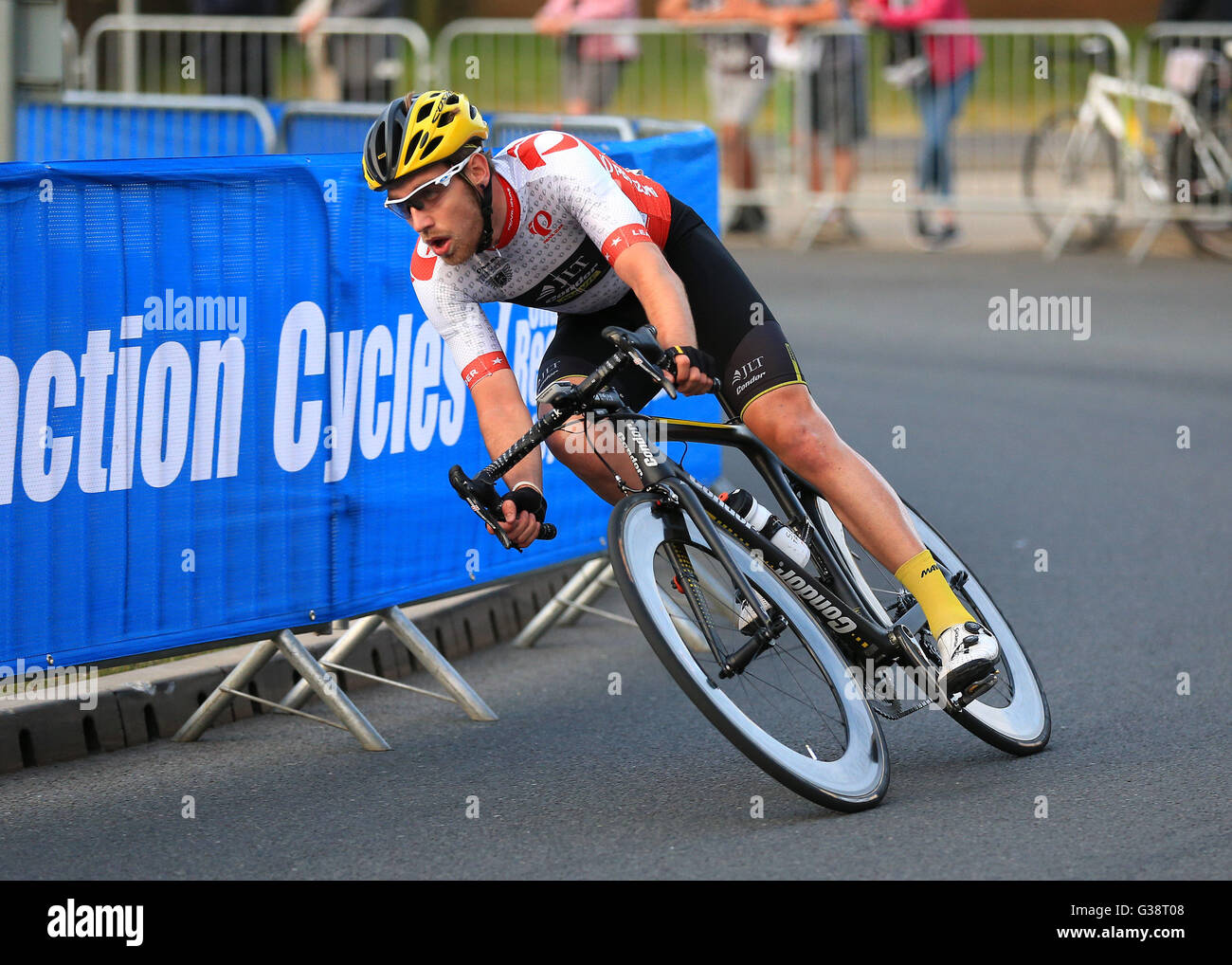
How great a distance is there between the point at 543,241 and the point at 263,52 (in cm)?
1233

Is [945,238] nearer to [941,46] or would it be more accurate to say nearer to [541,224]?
[941,46]

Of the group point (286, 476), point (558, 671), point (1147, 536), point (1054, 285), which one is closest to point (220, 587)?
point (286, 476)

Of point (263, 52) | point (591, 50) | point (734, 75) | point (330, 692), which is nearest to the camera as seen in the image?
point (330, 692)

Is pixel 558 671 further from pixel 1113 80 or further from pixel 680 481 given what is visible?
pixel 1113 80

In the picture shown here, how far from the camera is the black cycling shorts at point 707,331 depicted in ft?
16.6

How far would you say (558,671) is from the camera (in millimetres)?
6598

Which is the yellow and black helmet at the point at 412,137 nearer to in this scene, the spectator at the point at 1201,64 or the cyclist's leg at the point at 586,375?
the cyclist's leg at the point at 586,375

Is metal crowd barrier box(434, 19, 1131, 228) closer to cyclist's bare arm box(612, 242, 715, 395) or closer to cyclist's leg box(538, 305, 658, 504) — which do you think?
cyclist's leg box(538, 305, 658, 504)

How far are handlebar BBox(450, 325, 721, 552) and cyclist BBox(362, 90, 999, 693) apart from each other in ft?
0.24

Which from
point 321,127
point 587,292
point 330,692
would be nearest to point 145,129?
point 321,127

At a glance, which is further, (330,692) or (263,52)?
(263,52)

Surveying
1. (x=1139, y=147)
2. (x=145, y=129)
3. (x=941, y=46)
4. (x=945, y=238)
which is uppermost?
(x=941, y=46)

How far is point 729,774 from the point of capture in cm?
529
